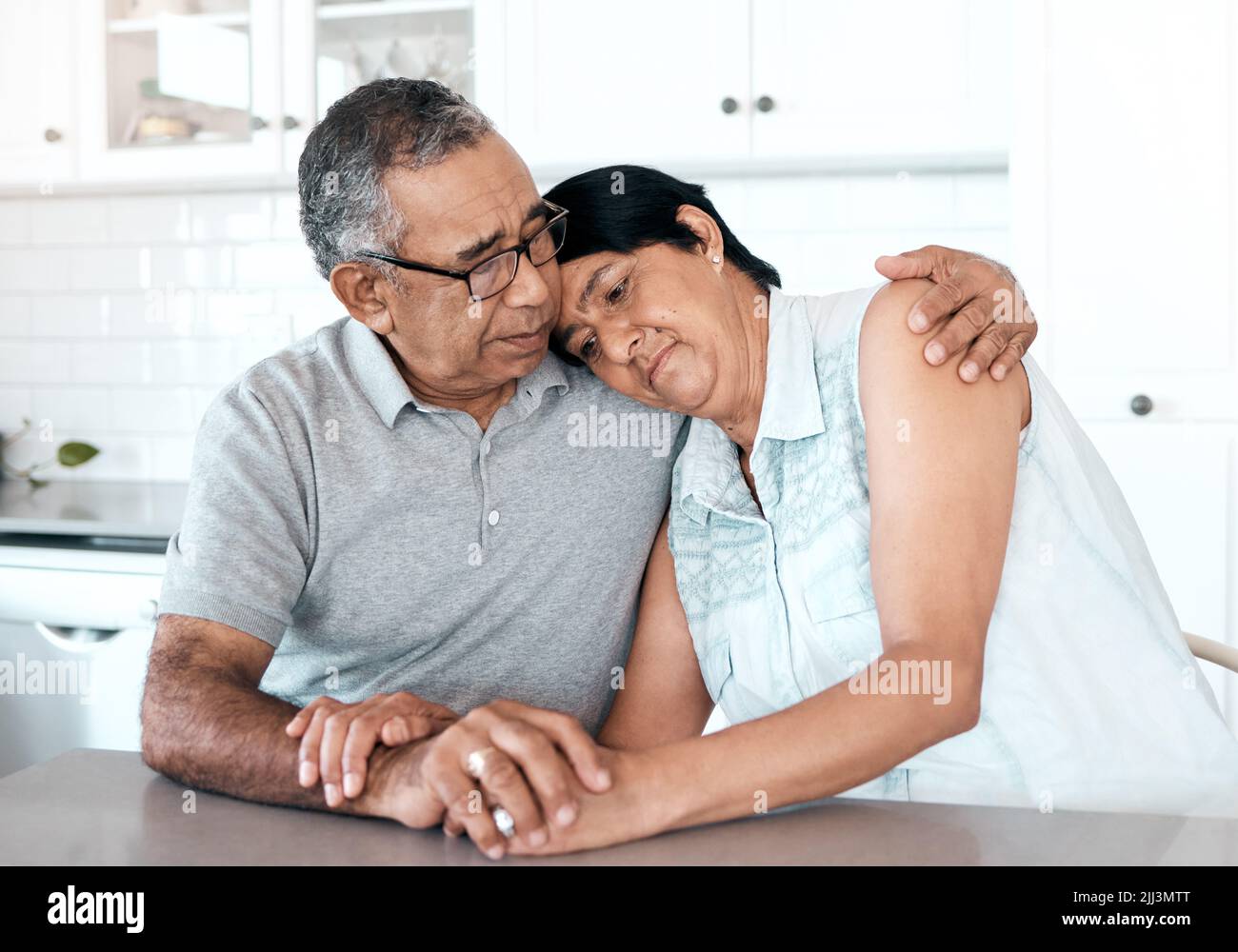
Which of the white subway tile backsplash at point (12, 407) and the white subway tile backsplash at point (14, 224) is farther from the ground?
the white subway tile backsplash at point (14, 224)

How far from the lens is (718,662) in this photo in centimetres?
146

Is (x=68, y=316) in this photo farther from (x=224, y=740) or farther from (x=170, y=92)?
(x=224, y=740)

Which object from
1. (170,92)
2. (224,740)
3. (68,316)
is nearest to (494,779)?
(224,740)

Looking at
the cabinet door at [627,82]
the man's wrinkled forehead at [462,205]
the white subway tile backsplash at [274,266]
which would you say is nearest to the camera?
the man's wrinkled forehead at [462,205]

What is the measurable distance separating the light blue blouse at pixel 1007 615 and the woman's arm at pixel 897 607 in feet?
0.26

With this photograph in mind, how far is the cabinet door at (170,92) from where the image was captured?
299 centimetres

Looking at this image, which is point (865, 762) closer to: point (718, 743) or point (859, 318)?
point (718, 743)

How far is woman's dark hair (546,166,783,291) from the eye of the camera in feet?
4.83

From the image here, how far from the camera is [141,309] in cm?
344

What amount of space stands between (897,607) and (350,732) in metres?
0.52

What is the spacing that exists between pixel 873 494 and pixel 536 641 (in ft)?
1.65

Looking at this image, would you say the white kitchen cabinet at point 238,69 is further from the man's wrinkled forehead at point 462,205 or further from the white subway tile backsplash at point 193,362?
the man's wrinkled forehead at point 462,205

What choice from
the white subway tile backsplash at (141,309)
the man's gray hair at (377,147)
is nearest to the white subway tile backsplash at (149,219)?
the white subway tile backsplash at (141,309)

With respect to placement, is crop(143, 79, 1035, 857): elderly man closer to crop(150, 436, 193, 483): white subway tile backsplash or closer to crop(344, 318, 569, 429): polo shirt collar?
crop(344, 318, 569, 429): polo shirt collar
